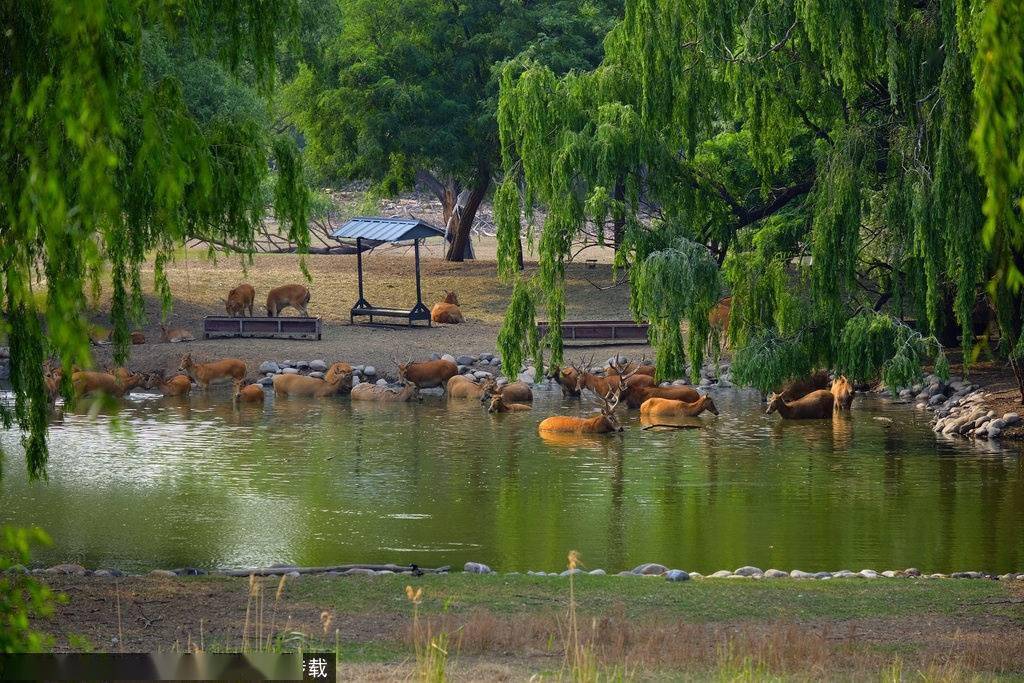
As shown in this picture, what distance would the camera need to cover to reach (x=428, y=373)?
24.2m

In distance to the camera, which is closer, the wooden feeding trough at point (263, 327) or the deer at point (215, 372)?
the deer at point (215, 372)

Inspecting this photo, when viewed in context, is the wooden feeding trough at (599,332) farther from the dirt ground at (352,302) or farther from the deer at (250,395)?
the deer at (250,395)

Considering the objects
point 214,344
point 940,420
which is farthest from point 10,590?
point 214,344

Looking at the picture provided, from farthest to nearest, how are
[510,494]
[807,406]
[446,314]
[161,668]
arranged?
[446,314], [807,406], [510,494], [161,668]

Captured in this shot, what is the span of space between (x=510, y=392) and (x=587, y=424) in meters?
3.31

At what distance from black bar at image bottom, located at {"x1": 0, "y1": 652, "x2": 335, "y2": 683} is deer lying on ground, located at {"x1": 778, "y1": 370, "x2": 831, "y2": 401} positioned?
18.1 meters

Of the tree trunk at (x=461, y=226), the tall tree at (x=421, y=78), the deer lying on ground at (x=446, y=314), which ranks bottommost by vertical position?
the deer lying on ground at (x=446, y=314)

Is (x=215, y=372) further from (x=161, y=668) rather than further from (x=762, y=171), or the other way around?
(x=161, y=668)

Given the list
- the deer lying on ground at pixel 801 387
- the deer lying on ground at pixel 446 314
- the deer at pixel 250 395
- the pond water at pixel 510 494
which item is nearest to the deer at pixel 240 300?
the deer lying on ground at pixel 446 314

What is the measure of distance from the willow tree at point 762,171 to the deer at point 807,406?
3064 millimetres

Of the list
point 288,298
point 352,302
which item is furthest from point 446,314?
point 288,298

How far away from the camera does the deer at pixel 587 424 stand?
65.3 ft

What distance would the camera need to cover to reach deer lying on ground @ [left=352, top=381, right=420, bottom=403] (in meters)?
23.6

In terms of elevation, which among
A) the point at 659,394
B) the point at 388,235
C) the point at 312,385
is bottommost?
the point at 659,394
